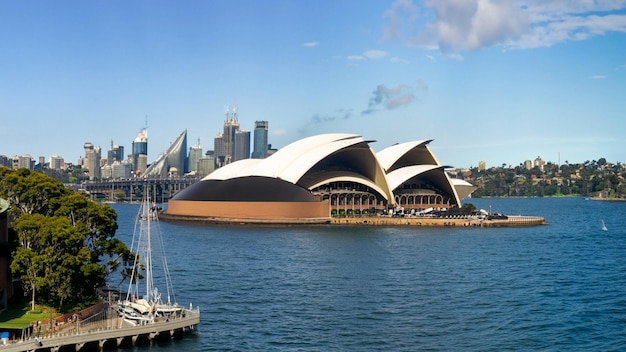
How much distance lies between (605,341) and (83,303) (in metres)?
25.4

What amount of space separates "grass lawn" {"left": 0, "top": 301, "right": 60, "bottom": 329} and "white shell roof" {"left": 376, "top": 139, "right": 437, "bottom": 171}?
8270 cm

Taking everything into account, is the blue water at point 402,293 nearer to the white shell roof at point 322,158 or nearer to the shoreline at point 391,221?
the shoreline at point 391,221

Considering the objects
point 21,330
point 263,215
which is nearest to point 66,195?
point 21,330

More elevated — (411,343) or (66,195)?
(66,195)

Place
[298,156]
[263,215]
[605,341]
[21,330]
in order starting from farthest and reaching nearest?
1. [298,156]
2. [263,215]
3. [605,341]
4. [21,330]

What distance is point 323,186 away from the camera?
11012 cm

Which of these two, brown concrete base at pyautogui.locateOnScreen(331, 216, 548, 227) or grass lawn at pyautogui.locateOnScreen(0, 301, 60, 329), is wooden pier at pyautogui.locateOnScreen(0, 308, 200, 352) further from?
brown concrete base at pyautogui.locateOnScreen(331, 216, 548, 227)

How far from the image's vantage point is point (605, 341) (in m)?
33.4

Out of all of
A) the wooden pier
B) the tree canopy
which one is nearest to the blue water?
the wooden pier

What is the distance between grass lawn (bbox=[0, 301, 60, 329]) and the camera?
31.4 metres

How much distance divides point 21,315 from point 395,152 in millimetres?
88593

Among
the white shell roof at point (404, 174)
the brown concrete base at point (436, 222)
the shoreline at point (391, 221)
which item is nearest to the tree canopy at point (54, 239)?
the shoreline at point (391, 221)

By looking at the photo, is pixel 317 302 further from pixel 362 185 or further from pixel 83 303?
pixel 362 185

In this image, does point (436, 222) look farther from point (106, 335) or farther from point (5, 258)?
point (106, 335)
